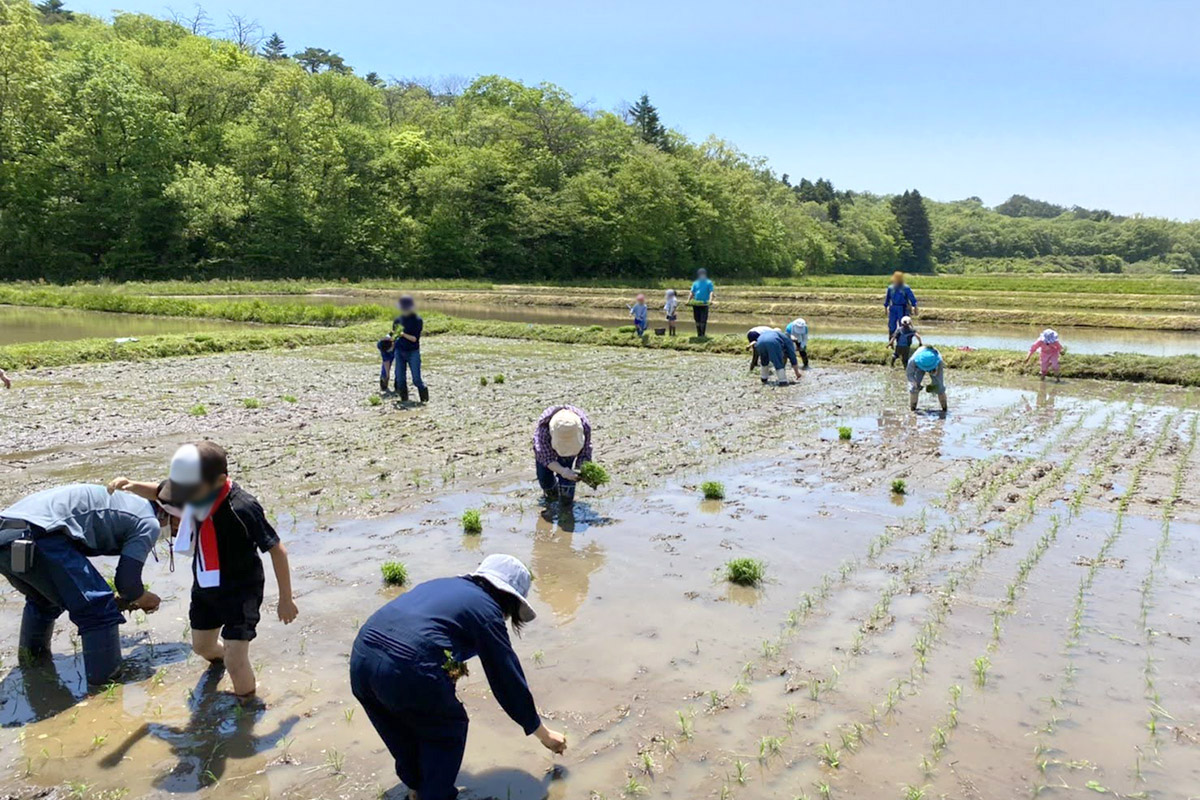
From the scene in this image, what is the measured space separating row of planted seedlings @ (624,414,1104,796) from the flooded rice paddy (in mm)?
24

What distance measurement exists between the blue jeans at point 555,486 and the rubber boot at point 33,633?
14.2 ft

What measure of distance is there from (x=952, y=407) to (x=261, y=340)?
654 inches

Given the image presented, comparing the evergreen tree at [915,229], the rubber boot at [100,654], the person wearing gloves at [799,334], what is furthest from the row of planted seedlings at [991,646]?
the evergreen tree at [915,229]

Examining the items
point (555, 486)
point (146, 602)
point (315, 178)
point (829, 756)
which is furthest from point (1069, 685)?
point (315, 178)

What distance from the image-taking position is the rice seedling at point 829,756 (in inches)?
169

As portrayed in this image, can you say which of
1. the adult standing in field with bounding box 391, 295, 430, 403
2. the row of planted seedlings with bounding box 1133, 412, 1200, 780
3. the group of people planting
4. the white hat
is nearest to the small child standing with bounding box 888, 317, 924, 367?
the row of planted seedlings with bounding box 1133, 412, 1200, 780

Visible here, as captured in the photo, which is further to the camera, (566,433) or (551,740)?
(566,433)

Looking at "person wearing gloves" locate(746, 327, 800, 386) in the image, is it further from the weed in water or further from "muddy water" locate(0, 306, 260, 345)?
"muddy water" locate(0, 306, 260, 345)

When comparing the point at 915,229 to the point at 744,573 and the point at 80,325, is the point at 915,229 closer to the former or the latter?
the point at 80,325

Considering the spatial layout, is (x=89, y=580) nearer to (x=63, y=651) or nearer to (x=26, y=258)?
(x=63, y=651)

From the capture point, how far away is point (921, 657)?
5.43m

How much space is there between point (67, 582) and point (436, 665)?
98.9 inches

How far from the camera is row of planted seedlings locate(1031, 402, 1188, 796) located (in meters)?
4.22

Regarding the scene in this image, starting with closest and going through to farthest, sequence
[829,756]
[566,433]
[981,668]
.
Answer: [829,756], [981,668], [566,433]
